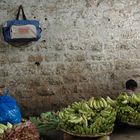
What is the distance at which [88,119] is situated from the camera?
5504mm

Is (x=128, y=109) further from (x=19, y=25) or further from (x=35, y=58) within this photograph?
(x=19, y=25)

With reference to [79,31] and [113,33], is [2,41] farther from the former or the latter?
[113,33]

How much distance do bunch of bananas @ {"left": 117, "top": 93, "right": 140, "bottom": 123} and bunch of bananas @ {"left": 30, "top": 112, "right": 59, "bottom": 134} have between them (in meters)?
1.21

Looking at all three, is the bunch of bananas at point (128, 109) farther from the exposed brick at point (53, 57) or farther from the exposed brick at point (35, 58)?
the exposed brick at point (35, 58)

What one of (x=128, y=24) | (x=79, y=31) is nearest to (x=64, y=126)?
(x=79, y=31)

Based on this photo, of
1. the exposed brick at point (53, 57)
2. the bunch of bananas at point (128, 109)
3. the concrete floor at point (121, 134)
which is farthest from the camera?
the exposed brick at point (53, 57)

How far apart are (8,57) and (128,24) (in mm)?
2654

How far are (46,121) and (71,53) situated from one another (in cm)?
165

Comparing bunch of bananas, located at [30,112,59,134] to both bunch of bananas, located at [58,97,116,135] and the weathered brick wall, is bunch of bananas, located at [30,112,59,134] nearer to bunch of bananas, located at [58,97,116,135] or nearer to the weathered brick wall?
the weathered brick wall

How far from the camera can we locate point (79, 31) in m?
7.47

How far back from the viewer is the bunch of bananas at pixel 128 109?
5.94 meters

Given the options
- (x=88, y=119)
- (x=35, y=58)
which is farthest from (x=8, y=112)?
(x=35, y=58)

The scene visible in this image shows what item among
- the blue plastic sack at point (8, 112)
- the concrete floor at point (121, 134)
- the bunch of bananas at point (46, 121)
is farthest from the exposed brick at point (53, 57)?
the concrete floor at point (121, 134)

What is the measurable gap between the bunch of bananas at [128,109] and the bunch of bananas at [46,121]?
1.21 metres
